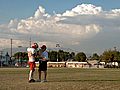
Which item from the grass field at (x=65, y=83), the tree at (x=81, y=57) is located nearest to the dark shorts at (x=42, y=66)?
the grass field at (x=65, y=83)

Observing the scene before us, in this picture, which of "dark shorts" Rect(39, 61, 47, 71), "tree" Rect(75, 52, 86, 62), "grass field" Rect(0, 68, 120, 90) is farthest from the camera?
"tree" Rect(75, 52, 86, 62)

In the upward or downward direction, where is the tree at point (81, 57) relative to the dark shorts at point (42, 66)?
upward

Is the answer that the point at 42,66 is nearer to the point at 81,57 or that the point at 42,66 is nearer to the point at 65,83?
the point at 65,83

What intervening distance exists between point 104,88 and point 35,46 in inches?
226

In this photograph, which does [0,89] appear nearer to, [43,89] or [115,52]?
[43,89]

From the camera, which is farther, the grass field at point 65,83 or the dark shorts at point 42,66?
the dark shorts at point 42,66

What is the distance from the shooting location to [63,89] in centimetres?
1473

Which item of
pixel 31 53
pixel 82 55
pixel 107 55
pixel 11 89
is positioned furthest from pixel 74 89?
pixel 82 55

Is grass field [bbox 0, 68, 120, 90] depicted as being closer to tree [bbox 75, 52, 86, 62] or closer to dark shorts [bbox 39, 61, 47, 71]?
dark shorts [bbox 39, 61, 47, 71]

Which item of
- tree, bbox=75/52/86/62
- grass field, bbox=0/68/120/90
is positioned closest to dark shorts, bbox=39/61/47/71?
grass field, bbox=0/68/120/90

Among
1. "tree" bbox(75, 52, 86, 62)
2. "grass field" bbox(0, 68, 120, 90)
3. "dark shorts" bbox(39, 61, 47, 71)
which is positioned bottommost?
"grass field" bbox(0, 68, 120, 90)

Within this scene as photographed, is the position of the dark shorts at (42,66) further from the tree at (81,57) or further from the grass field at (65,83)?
the tree at (81,57)

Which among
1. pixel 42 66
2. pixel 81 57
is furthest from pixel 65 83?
pixel 81 57

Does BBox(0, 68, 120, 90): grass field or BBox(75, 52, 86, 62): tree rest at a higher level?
BBox(75, 52, 86, 62): tree
